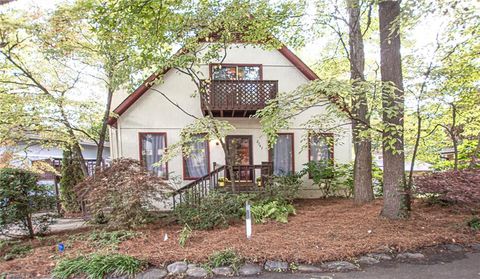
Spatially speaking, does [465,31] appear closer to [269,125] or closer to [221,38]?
[269,125]

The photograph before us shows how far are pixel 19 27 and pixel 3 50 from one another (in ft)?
2.93

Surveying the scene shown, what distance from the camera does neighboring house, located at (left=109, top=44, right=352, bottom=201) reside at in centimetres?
953

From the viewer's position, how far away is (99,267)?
4.18m

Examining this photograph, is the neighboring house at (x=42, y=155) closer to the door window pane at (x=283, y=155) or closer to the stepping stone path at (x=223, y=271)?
the stepping stone path at (x=223, y=271)

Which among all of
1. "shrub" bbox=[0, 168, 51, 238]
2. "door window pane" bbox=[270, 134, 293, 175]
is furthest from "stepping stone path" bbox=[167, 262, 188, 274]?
"door window pane" bbox=[270, 134, 293, 175]

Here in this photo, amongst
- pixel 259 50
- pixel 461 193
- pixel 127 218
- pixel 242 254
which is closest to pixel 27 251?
pixel 127 218

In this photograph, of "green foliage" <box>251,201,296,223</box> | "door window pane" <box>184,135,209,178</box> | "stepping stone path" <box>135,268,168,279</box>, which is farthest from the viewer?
"door window pane" <box>184,135,209,178</box>

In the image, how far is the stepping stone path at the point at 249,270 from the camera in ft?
13.4

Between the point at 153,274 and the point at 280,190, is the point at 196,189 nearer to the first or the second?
the point at 280,190

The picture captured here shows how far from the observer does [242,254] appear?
14.5 feet

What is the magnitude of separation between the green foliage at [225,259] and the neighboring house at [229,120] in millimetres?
4874

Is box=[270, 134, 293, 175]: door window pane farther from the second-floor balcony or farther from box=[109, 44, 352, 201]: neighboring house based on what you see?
the second-floor balcony

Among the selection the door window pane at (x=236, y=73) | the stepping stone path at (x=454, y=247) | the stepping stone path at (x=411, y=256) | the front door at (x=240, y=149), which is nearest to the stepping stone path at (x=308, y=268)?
the stepping stone path at (x=411, y=256)

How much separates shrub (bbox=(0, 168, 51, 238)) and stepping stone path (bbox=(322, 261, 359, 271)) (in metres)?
6.28
